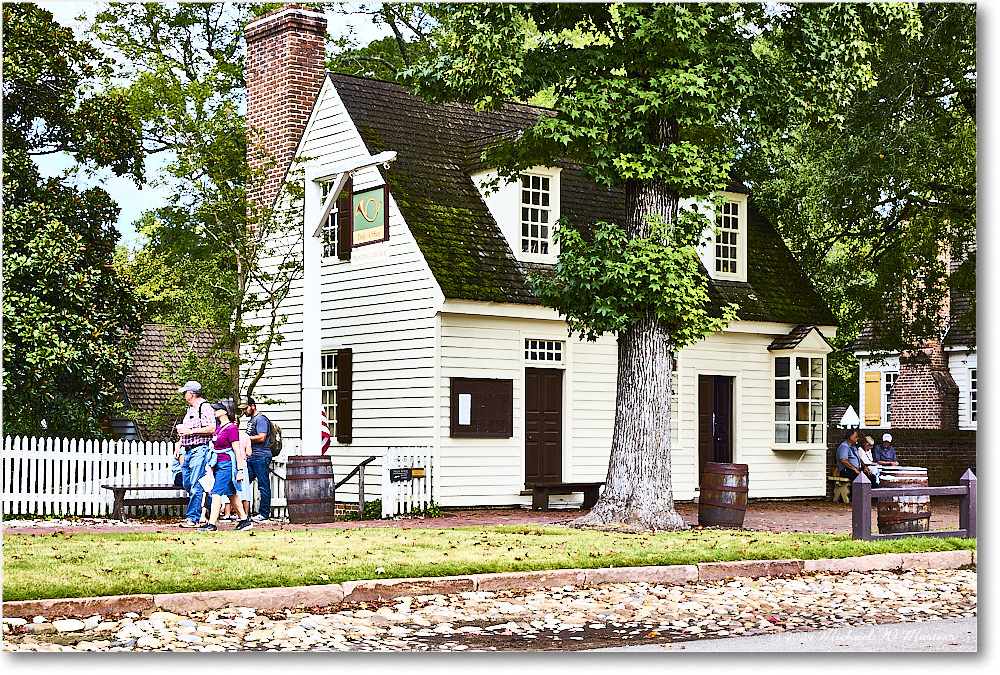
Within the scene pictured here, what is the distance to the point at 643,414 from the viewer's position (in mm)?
15969

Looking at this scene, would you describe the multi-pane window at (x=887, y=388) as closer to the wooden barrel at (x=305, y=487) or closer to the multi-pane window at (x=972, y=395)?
the multi-pane window at (x=972, y=395)

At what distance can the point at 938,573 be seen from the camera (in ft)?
42.4

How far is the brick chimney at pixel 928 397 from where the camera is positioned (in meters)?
33.5

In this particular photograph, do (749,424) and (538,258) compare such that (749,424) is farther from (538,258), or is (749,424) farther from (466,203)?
(466,203)

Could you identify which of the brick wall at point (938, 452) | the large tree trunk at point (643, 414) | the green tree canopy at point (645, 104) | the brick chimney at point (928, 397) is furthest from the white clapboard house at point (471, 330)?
the brick chimney at point (928, 397)

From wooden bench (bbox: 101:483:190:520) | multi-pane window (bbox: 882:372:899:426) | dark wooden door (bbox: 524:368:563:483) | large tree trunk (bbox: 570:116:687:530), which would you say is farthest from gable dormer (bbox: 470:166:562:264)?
multi-pane window (bbox: 882:372:899:426)

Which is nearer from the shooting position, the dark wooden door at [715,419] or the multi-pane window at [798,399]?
the dark wooden door at [715,419]

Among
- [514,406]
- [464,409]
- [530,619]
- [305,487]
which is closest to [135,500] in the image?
[305,487]

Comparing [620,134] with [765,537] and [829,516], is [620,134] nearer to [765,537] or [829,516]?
[765,537]

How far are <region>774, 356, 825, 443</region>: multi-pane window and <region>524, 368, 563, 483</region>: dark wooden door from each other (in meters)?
4.90

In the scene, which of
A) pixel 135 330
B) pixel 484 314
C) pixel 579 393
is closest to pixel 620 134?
pixel 484 314

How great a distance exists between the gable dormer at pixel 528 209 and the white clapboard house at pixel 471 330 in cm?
3

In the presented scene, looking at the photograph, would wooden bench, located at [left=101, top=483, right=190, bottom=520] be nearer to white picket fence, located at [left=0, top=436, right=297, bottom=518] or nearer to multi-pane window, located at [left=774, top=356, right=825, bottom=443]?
white picket fence, located at [left=0, top=436, right=297, bottom=518]

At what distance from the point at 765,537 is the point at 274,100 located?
1179 centimetres
